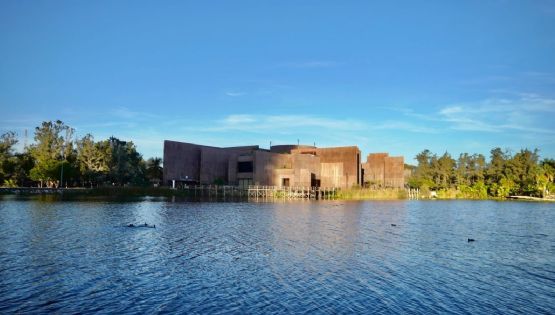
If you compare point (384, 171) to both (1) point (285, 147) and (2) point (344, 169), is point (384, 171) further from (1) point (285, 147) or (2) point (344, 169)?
(1) point (285, 147)

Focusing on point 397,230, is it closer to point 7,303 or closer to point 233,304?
point 233,304

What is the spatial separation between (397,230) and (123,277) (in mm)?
22090

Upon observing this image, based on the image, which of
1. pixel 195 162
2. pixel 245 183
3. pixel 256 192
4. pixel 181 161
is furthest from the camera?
pixel 245 183

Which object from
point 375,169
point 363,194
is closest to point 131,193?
point 363,194

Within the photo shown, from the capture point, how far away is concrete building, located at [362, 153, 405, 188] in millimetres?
92000

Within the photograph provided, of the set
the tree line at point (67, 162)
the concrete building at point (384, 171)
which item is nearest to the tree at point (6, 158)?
the tree line at point (67, 162)

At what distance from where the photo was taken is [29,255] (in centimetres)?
2020

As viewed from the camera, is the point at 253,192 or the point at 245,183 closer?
the point at 253,192

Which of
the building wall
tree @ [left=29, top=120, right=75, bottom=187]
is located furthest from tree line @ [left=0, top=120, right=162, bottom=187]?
the building wall

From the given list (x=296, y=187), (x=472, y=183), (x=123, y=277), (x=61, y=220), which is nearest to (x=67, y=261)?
(x=123, y=277)

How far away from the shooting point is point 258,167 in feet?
258

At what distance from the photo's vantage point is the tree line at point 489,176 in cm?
9981

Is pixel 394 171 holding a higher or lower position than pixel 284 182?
higher

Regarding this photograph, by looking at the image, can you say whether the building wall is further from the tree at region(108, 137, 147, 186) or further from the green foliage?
the tree at region(108, 137, 147, 186)
